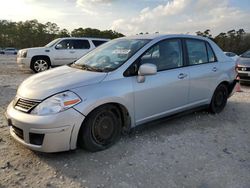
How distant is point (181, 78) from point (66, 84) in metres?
2.03

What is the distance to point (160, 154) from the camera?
367 cm

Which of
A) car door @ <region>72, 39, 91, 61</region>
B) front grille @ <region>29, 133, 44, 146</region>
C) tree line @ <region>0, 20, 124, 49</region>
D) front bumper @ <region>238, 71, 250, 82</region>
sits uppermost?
tree line @ <region>0, 20, 124, 49</region>

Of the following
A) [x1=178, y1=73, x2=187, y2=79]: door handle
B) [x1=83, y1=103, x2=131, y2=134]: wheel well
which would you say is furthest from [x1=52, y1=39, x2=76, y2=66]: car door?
[x1=83, y1=103, x2=131, y2=134]: wheel well

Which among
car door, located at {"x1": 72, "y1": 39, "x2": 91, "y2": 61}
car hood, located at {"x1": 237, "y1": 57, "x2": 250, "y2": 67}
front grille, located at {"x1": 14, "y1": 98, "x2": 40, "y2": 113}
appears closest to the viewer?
front grille, located at {"x1": 14, "y1": 98, "x2": 40, "y2": 113}

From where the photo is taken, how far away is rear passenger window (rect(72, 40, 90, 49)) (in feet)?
42.1

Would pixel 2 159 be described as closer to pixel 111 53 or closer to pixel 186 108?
pixel 111 53

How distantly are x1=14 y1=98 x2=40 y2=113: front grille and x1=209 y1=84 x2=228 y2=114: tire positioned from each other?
11.8 ft

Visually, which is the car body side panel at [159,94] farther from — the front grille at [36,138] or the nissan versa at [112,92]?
the front grille at [36,138]

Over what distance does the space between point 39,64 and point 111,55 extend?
8.68 m

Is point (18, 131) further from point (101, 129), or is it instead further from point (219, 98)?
point (219, 98)

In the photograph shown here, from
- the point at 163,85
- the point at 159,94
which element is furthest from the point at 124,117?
the point at 163,85

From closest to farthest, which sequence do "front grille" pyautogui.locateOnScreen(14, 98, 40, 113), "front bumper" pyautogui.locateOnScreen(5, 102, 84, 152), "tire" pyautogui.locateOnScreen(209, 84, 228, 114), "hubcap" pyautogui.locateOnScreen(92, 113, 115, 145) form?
1. "front bumper" pyautogui.locateOnScreen(5, 102, 84, 152)
2. "front grille" pyautogui.locateOnScreen(14, 98, 40, 113)
3. "hubcap" pyautogui.locateOnScreen(92, 113, 115, 145)
4. "tire" pyautogui.locateOnScreen(209, 84, 228, 114)

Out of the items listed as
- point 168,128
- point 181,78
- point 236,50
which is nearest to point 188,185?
point 168,128

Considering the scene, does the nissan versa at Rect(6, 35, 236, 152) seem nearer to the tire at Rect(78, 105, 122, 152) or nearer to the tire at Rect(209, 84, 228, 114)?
the tire at Rect(78, 105, 122, 152)
